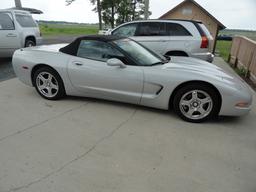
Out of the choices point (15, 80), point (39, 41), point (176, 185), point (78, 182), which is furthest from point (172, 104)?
point (39, 41)

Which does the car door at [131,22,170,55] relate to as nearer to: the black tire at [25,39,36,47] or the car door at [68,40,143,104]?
the car door at [68,40,143,104]

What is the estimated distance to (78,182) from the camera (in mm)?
2518

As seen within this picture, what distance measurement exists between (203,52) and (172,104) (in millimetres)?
3258

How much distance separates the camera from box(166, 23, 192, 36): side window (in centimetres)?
683

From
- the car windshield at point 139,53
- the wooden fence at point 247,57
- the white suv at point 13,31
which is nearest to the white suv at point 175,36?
the wooden fence at point 247,57

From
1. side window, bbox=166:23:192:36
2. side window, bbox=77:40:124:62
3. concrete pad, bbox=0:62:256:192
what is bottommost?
concrete pad, bbox=0:62:256:192

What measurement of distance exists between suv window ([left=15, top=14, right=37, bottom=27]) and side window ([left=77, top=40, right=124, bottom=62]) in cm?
527

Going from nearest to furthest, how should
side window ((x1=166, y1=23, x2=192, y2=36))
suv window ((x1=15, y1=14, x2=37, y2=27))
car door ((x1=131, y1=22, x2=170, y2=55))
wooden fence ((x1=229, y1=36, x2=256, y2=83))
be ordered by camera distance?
side window ((x1=166, y1=23, x2=192, y2=36)) < car door ((x1=131, y1=22, x2=170, y2=55)) < wooden fence ((x1=229, y1=36, x2=256, y2=83)) < suv window ((x1=15, y1=14, x2=37, y2=27))

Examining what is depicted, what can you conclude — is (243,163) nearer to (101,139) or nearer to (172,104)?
(172,104)

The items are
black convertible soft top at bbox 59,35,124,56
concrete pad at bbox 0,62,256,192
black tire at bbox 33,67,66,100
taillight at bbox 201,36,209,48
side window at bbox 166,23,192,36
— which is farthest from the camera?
side window at bbox 166,23,192,36

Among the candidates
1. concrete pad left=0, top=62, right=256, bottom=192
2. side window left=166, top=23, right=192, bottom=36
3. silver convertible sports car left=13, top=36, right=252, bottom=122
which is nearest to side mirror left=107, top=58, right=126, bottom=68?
silver convertible sports car left=13, top=36, right=252, bottom=122

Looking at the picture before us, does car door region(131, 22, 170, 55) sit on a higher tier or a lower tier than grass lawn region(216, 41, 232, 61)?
higher

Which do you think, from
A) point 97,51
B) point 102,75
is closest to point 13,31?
point 97,51

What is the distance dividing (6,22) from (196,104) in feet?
23.7
